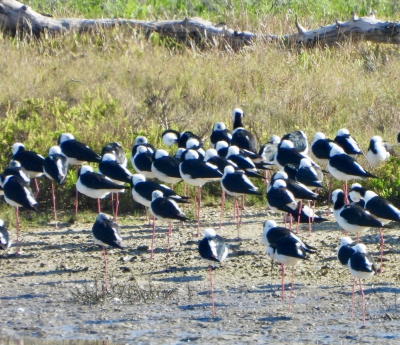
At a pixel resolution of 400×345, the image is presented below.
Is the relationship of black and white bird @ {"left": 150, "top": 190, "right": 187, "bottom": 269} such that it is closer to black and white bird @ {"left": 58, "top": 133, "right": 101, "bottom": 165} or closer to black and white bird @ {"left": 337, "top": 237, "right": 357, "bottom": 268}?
black and white bird @ {"left": 337, "top": 237, "right": 357, "bottom": 268}

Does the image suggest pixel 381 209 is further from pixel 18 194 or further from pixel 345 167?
pixel 18 194

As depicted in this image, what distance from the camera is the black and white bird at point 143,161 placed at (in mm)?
9508

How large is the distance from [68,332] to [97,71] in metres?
8.28

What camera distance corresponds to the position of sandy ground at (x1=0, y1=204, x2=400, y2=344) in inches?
248

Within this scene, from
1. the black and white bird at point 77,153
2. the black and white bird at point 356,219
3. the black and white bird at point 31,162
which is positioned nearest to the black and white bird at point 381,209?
the black and white bird at point 356,219

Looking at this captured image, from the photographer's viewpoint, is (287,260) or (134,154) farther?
(134,154)

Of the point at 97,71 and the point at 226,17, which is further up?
the point at 226,17

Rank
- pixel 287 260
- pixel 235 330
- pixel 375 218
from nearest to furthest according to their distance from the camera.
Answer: pixel 235 330 < pixel 287 260 < pixel 375 218

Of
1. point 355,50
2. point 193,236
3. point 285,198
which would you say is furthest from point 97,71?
point 285,198

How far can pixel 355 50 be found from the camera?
1489 centimetres

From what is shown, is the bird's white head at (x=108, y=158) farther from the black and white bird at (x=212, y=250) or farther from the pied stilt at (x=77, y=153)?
the black and white bird at (x=212, y=250)

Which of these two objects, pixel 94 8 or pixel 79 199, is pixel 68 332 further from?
pixel 94 8

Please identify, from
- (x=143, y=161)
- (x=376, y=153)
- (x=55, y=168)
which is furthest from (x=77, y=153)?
(x=376, y=153)

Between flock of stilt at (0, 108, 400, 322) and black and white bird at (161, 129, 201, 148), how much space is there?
0.5 inches
